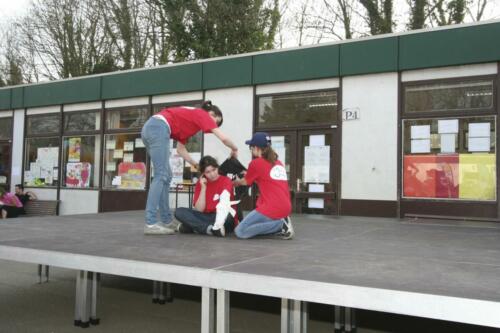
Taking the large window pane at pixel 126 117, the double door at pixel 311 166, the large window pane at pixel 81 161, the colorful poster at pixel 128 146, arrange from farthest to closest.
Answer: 1. the large window pane at pixel 81 161
2. the colorful poster at pixel 128 146
3. the large window pane at pixel 126 117
4. the double door at pixel 311 166

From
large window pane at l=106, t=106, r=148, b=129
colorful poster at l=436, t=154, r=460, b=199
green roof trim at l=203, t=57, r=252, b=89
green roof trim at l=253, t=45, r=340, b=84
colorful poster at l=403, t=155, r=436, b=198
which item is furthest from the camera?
large window pane at l=106, t=106, r=148, b=129

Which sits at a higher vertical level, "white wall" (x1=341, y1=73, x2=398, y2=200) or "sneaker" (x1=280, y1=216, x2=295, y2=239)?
"white wall" (x1=341, y1=73, x2=398, y2=200)

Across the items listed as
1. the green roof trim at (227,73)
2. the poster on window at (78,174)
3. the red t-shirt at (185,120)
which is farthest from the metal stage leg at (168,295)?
the poster on window at (78,174)

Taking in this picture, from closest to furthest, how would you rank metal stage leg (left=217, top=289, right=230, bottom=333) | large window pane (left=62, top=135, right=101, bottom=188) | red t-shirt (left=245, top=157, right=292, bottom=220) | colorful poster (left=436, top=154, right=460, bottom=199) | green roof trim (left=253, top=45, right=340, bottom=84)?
metal stage leg (left=217, top=289, right=230, bottom=333)
red t-shirt (left=245, top=157, right=292, bottom=220)
colorful poster (left=436, top=154, right=460, bottom=199)
green roof trim (left=253, top=45, right=340, bottom=84)
large window pane (left=62, top=135, right=101, bottom=188)

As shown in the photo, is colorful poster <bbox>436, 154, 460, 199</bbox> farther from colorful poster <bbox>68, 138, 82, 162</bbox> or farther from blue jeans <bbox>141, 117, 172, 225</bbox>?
colorful poster <bbox>68, 138, 82, 162</bbox>

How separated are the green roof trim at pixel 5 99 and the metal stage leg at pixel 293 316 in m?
14.2

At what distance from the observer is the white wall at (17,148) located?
1463 centimetres

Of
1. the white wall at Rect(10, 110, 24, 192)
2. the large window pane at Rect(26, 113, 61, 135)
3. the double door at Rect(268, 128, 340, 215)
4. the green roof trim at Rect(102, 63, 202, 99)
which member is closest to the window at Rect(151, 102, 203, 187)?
the green roof trim at Rect(102, 63, 202, 99)

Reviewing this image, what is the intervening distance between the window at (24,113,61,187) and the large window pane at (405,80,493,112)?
9555mm

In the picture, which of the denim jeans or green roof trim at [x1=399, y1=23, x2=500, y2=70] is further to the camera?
green roof trim at [x1=399, y1=23, x2=500, y2=70]

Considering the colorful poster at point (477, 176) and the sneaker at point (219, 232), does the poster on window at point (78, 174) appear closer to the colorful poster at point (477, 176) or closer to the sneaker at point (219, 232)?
the colorful poster at point (477, 176)

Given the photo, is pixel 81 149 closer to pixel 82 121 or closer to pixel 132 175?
pixel 82 121

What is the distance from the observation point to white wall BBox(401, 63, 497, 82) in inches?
326

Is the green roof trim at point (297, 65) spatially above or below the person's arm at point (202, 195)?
above
